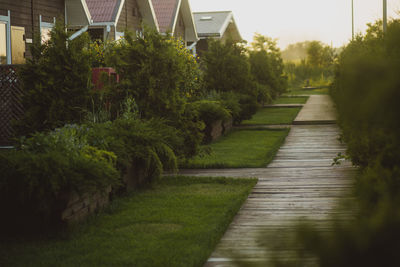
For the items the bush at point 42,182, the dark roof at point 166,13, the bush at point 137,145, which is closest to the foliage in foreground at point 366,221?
the bush at point 42,182

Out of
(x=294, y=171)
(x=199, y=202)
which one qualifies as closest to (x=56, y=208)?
(x=199, y=202)

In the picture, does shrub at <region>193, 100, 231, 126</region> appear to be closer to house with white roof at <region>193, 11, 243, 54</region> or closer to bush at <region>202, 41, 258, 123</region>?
bush at <region>202, 41, 258, 123</region>

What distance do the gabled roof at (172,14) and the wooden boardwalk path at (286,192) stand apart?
682 inches

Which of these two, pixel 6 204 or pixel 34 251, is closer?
pixel 34 251

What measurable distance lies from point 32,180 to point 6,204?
1.57 feet

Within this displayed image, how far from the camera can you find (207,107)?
1476 centimetres

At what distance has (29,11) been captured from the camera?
53.4 feet

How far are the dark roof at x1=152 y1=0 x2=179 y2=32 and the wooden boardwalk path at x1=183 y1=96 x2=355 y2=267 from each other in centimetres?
1736

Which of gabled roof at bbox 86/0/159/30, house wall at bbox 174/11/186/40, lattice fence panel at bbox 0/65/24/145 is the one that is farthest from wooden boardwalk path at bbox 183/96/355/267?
house wall at bbox 174/11/186/40

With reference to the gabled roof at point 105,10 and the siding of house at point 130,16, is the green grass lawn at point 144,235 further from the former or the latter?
the siding of house at point 130,16

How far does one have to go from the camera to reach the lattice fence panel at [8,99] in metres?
12.5

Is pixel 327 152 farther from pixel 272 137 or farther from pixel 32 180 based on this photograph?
pixel 32 180

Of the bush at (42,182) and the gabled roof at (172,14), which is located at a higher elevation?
the gabled roof at (172,14)

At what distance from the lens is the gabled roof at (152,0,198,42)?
29109 mm
